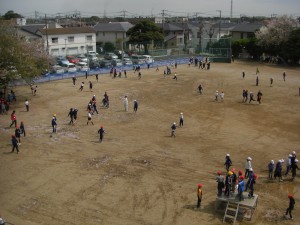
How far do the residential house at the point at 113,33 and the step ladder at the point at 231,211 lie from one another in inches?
2324

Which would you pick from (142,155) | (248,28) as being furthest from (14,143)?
(248,28)

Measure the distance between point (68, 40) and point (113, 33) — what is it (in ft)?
42.8

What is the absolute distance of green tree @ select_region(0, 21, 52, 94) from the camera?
29.1 metres

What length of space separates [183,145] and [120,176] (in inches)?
208

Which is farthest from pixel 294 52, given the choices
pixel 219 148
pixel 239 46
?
pixel 219 148

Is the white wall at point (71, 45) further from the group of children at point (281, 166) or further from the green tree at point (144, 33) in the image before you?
the group of children at point (281, 166)

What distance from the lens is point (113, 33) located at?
72750 mm

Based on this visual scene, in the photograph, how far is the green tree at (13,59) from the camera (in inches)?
1146

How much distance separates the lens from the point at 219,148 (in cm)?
2034

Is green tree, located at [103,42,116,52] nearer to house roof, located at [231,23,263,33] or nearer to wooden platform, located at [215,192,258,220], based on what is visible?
house roof, located at [231,23,263,33]

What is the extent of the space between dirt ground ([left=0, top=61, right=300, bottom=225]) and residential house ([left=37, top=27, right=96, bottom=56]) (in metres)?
25.8

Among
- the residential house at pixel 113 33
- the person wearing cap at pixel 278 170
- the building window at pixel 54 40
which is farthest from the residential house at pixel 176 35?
the person wearing cap at pixel 278 170

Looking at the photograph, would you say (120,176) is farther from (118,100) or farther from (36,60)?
(36,60)

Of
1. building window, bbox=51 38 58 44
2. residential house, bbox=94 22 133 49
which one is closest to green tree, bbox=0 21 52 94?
building window, bbox=51 38 58 44
